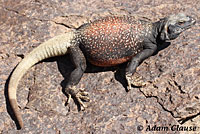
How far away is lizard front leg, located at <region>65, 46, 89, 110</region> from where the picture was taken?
4949 mm

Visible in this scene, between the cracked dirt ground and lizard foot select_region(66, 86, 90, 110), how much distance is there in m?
0.13

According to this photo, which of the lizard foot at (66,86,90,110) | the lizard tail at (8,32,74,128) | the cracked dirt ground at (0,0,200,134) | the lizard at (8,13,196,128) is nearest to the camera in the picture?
the cracked dirt ground at (0,0,200,134)

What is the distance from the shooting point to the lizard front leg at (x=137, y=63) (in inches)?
195

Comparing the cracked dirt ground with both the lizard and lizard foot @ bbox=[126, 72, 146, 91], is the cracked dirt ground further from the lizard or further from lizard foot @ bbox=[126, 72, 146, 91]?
the lizard

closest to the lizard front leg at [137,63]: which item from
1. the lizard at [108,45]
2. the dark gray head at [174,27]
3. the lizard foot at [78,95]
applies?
the lizard at [108,45]

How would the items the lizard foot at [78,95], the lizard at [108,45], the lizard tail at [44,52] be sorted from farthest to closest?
the lizard tail at [44,52] < the lizard at [108,45] < the lizard foot at [78,95]

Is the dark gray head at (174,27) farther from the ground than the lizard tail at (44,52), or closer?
farther from the ground

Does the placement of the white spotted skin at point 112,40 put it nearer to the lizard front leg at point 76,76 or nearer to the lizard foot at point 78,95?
the lizard front leg at point 76,76

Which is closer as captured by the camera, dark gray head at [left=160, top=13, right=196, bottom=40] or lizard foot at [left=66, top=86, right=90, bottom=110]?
lizard foot at [left=66, top=86, right=90, bottom=110]

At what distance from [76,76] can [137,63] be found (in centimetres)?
128

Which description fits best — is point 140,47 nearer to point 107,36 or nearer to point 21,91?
point 107,36

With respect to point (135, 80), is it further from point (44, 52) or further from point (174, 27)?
point (44, 52)

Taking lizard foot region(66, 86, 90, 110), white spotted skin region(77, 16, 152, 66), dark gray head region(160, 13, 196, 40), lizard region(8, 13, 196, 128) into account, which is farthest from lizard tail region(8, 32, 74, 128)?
dark gray head region(160, 13, 196, 40)

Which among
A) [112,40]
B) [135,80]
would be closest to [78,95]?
[135,80]
